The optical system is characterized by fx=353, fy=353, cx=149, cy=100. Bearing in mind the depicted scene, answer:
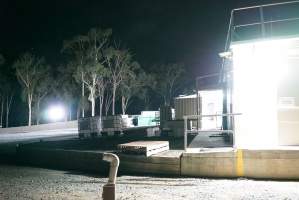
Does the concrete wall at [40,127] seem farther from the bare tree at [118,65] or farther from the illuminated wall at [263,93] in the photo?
the illuminated wall at [263,93]

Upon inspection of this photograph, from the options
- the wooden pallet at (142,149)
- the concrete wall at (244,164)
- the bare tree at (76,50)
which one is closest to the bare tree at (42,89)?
the bare tree at (76,50)

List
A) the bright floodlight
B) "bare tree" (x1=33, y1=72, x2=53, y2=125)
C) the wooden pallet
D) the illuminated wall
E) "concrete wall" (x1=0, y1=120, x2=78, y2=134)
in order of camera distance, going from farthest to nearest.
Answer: the bright floodlight
"bare tree" (x1=33, y1=72, x2=53, y2=125)
"concrete wall" (x1=0, y1=120, x2=78, y2=134)
the wooden pallet
the illuminated wall

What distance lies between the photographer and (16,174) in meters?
12.0

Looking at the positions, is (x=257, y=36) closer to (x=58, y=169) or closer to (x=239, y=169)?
(x=239, y=169)

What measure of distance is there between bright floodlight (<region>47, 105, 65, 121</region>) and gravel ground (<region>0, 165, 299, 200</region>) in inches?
1778

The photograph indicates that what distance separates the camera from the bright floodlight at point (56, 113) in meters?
55.1

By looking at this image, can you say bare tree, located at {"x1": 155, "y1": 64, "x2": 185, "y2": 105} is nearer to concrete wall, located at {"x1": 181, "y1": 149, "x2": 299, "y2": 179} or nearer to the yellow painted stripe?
concrete wall, located at {"x1": 181, "y1": 149, "x2": 299, "y2": 179}

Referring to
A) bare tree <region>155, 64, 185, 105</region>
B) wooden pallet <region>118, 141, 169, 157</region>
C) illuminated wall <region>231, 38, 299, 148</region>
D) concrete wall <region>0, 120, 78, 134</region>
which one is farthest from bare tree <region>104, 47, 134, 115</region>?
illuminated wall <region>231, 38, 299, 148</region>

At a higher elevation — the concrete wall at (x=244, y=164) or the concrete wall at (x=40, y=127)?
the concrete wall at (x=40, y=127)

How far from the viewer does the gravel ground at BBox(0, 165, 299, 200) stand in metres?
7.97

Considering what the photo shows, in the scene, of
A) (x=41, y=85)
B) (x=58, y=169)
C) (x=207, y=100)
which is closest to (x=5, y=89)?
(x=41, y=85)

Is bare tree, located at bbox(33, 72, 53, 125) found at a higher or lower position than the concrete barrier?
higher

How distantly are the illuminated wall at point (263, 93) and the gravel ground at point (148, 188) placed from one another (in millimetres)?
1623

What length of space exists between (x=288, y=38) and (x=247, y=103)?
215 centimetres
